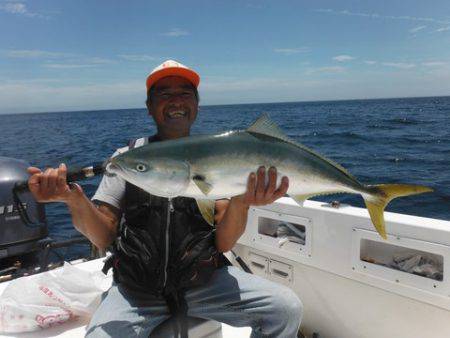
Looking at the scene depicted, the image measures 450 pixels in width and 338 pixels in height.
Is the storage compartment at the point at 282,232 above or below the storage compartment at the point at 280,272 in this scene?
above

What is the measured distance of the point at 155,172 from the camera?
2275 millimetres

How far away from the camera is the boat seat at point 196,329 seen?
9.27 feet

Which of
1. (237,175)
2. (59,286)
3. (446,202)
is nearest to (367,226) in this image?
(237,175)

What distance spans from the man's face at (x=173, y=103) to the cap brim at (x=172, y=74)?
0.12 feet

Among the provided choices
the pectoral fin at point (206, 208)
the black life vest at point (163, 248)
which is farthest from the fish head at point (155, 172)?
the black life vest at point (163, 248)

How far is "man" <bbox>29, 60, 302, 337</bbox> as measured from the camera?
276cm

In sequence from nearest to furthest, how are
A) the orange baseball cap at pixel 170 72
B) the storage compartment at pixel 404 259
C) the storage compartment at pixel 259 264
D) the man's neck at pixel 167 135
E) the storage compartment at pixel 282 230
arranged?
the storage compartment at pixel 404 259 → the orange baseball cap at pixel 170 72 → the man's neck at pixel 167 135 → the storage compartment at pixel 282 230 → the storage compartment at pixel 259 264

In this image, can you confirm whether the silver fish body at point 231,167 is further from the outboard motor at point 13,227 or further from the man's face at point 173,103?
the outboard motor at point 13,227

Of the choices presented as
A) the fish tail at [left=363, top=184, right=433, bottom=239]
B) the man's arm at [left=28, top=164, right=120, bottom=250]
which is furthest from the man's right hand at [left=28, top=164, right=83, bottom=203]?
the fish tail at [left=363, top=184, right=433, bottom=239]

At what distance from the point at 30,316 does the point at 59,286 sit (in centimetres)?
31

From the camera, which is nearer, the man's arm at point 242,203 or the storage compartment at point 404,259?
the man's arm at point 242,203

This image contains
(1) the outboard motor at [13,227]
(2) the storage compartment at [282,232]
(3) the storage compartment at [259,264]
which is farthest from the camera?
(1) the outboard motor at [13,227]

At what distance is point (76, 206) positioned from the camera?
8.89ft

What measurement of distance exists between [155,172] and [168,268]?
2.91ft
